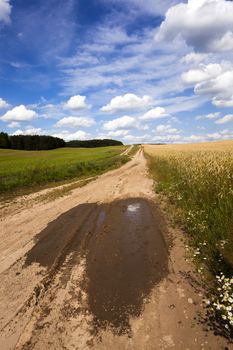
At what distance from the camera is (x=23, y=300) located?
17.6 feet

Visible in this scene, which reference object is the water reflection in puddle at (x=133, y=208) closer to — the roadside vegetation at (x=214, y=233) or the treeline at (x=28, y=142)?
the roadside vegetation at (x=214, y=233)

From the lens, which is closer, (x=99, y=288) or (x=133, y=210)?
(x=99, y=288)

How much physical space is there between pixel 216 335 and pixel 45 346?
7.93ft

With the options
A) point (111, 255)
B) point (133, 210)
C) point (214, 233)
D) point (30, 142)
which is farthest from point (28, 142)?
point (214, 233)

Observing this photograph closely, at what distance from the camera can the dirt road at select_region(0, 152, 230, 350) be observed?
4.30 m

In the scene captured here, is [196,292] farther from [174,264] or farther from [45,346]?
[45,346]

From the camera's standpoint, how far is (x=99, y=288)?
567 centimetres

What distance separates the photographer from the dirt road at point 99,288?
4301 millimetres

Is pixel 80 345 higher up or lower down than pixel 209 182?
lower down

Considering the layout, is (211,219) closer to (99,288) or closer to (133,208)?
(99,288)

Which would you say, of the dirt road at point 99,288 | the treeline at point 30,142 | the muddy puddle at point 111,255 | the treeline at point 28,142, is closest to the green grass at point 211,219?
the dirt road at point 99,288

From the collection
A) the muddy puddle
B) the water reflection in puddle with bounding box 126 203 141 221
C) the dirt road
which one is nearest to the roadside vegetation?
the dirt road

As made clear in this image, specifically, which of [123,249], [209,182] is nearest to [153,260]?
[123,249]

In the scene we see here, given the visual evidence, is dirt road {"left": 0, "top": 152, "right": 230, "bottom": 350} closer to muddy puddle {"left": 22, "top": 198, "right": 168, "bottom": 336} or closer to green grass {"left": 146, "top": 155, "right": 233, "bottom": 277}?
muddy puddle {"left": 22, "top": 198, "right": 168, "bottom": 336}
